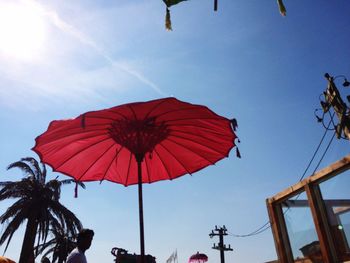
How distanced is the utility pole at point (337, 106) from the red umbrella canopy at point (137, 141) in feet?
17.2

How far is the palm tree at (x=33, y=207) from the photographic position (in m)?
26.6

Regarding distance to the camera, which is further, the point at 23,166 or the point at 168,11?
the point at 23,166

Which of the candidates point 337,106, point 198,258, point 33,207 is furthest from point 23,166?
Answer: point 337,106

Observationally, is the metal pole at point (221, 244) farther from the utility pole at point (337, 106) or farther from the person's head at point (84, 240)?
the person's head at point (84, 240)

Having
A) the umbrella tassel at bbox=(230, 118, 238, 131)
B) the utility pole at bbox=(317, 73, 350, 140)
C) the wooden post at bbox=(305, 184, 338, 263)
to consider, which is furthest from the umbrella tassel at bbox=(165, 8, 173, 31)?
the utility pole at bbox=(317, 73, 350, 140)

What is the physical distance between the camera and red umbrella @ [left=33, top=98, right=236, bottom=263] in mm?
4344

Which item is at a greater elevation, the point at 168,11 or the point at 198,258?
the point at 198,258

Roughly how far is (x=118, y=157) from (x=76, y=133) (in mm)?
1122

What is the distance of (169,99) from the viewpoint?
163 inches

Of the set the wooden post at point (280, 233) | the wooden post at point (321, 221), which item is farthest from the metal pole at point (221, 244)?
the wooden post at point (321, 221)

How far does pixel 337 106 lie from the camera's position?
945 centimetres

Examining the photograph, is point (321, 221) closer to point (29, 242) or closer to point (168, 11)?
point (168, 11)

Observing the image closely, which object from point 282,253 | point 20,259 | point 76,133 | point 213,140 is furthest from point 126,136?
point 20,259

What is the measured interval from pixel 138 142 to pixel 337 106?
23.3ft
